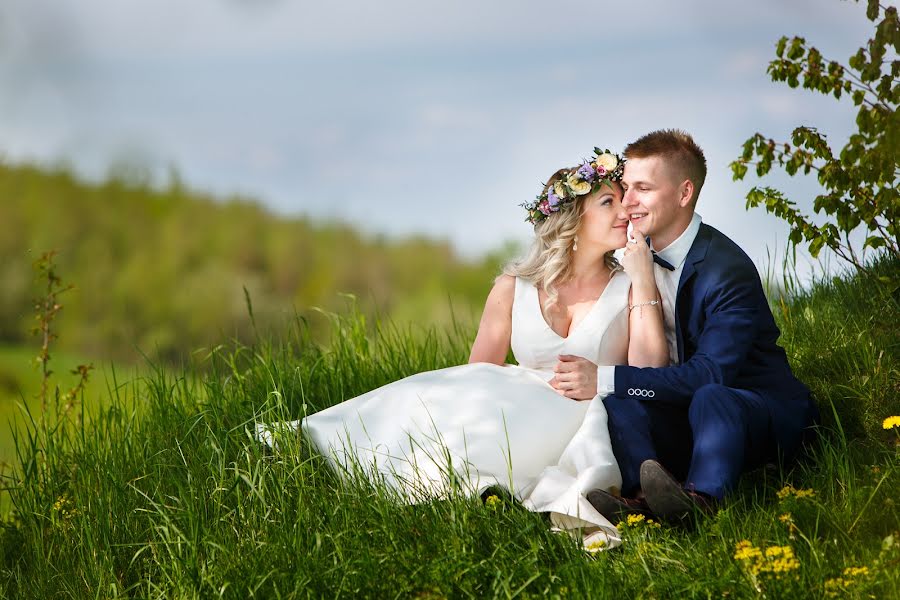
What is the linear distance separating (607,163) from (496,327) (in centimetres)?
103

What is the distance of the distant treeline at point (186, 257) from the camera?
19.3 m

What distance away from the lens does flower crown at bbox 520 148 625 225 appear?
5.07 meters

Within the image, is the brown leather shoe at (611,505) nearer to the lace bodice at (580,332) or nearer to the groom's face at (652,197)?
the lace bodice at (580,332)

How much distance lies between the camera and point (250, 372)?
5977mm

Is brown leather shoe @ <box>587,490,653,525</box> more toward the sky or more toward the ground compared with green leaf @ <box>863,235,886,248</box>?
more toward the ground

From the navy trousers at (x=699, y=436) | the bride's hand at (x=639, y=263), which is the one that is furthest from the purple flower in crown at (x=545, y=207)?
the navy trousers at (x=699, y=436)

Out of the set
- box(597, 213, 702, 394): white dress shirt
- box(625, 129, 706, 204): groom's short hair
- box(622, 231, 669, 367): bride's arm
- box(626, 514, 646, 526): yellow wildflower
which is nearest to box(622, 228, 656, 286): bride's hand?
box(622, 231, 669, 367): bride's arm

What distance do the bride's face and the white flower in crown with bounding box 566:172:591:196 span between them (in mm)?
70

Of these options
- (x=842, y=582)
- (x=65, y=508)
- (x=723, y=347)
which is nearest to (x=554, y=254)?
(x=723, y=347)

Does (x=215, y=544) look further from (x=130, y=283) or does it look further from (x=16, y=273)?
(x=130, y=283)

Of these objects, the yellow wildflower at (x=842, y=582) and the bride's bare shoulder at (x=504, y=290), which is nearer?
the yellow wildflower at (x=842, y=582)

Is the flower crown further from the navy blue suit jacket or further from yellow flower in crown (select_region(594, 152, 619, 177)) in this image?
the navy blue suit jacket

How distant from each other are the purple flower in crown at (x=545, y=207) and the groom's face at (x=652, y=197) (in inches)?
16.8

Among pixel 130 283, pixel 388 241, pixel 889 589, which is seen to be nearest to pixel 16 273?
pixel 130 283
